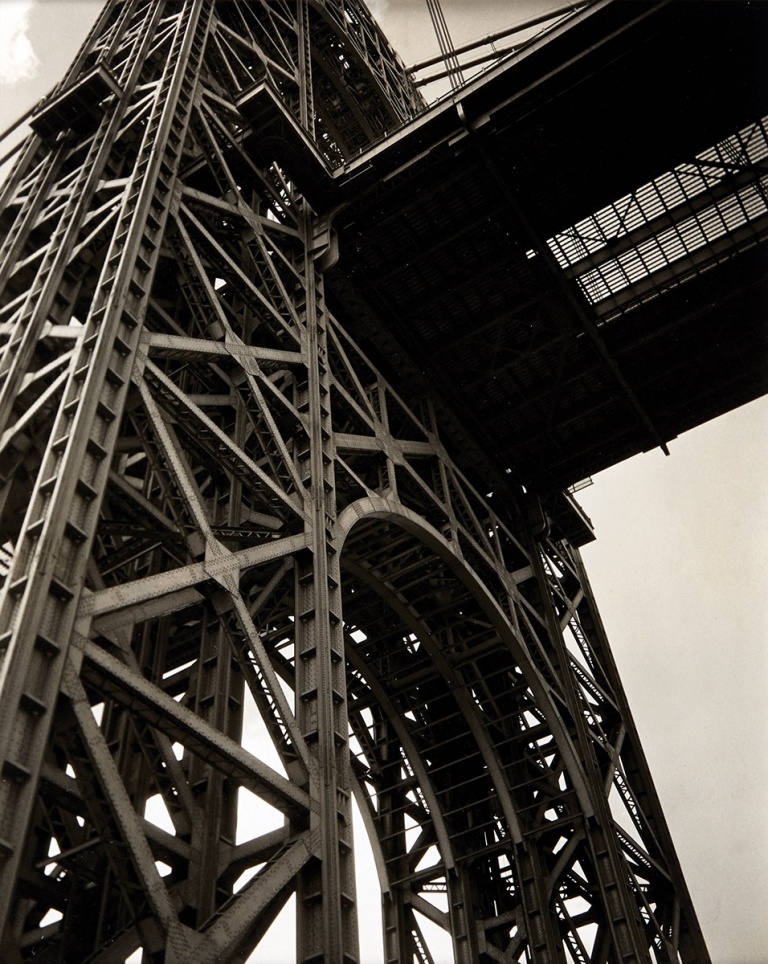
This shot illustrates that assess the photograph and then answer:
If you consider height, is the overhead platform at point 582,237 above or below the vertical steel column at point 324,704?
above

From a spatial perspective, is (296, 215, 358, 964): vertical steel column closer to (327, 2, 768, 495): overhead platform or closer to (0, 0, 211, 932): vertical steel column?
(0, 0, 211, 932): vertical steel column

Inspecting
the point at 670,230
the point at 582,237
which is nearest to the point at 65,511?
the point at 582,237

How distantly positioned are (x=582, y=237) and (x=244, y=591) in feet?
35.9

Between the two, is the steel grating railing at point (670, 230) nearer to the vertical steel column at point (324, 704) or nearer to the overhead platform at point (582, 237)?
the overhead platform at point (582, 237)

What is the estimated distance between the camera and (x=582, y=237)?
802 inches

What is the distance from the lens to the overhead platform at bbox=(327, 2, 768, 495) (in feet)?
59.3

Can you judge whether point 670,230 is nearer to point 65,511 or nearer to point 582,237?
point 582,237

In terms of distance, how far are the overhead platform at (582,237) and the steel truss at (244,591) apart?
161 centimetres

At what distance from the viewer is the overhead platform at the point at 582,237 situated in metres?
18.1

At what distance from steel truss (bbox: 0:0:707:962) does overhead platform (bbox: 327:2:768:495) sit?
1.61 m

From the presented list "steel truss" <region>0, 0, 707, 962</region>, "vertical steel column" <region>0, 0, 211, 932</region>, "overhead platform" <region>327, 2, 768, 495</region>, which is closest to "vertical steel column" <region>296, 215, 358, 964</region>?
"steel truss" <region>0, 0, 707, 962</region>

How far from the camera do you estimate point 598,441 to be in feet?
78.0

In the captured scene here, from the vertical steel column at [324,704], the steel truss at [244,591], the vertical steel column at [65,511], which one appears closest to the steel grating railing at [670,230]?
the steel truss at [244,591]

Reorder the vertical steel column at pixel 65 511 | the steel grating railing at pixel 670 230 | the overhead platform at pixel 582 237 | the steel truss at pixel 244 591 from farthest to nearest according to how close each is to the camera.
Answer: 1. the steel grating railing at pixel 670 230
2. the overhead platform at pixel 582 237
3. the steel truss at pixel 244 591
4. the vertical steel column at pixel 65 511
